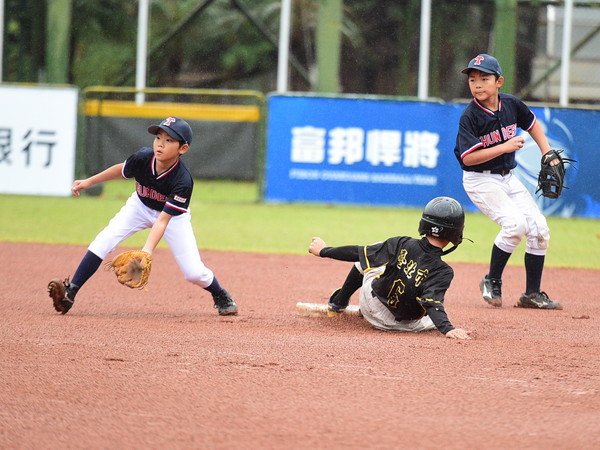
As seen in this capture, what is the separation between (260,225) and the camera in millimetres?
11969

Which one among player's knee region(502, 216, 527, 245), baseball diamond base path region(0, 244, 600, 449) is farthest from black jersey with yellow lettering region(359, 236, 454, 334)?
player's knee region(502, 216, 527, 245)

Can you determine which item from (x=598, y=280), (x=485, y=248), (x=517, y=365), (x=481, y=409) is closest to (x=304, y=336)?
(x=517, y=365)

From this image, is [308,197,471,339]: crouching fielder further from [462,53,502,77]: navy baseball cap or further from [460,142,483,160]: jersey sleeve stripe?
[462,53,502,77]: navy baseball cap

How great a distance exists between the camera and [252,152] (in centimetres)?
1475

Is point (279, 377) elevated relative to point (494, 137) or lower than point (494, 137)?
lower

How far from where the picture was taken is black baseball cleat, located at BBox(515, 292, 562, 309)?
6.81m

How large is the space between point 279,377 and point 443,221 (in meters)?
1.59

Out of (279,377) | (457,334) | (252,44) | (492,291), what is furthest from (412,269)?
(252,44)

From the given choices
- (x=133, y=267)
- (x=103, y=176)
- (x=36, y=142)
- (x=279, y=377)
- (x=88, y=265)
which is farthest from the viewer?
(x=36, y=142)

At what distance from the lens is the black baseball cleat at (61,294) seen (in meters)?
5.86

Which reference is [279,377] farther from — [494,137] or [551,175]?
[551,175]

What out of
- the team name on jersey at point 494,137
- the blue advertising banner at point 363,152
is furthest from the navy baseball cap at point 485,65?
the blue advertising banner at point 363,152

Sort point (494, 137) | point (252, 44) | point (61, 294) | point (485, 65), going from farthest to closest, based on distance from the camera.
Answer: point (252, 44), point (494, 137), point (485, 65), point (61, 294)

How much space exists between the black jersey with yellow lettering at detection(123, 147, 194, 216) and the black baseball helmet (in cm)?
150
